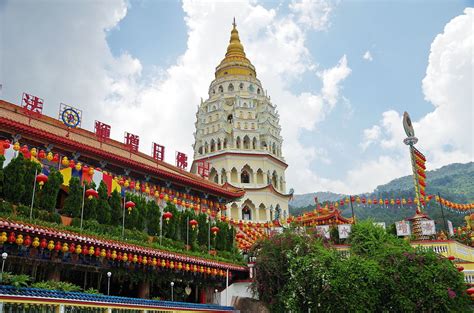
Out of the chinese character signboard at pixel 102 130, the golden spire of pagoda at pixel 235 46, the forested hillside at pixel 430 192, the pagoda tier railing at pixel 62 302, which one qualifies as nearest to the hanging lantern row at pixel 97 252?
the pagoda tier railing at pixel 62 302

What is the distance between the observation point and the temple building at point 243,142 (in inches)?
1751

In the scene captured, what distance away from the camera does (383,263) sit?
67.3ft

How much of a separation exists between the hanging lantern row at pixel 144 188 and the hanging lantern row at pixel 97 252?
419 centimetres

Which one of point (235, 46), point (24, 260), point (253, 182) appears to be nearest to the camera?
point (24, 260)

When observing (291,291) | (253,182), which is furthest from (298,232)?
(253,182)

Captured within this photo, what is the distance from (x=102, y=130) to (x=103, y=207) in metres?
7.41

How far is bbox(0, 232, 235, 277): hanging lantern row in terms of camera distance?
50.4 ft

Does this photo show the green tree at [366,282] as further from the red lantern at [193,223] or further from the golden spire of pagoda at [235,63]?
the golden spire of pagoda at [235,63]

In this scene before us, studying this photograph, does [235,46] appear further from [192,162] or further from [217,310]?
[217,310]

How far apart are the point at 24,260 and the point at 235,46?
41.1m

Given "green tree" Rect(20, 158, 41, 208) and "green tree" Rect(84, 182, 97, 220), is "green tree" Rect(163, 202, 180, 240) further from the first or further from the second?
"green tree" Rect(20, 158, 41, 208)

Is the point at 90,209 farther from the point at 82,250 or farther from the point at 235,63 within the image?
the point at 235,63

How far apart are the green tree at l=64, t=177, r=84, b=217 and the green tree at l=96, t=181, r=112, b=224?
989 millimetres

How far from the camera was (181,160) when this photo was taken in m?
32.3
